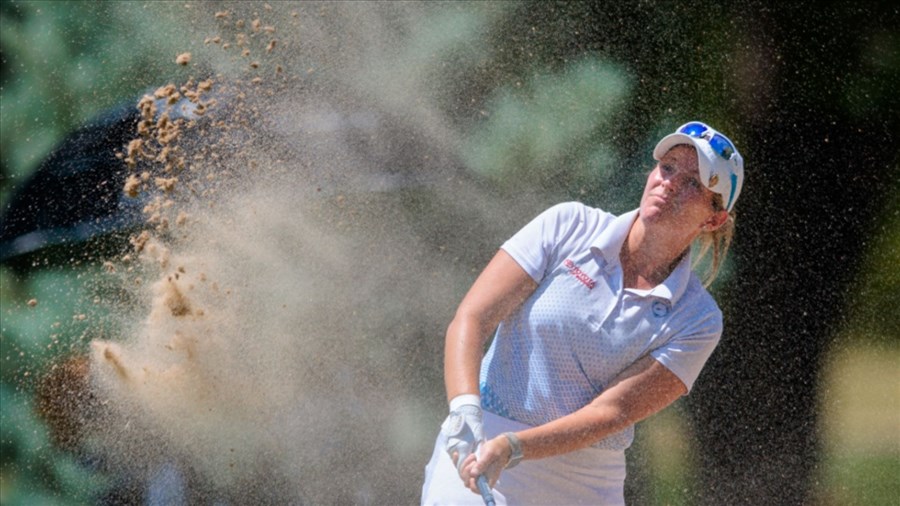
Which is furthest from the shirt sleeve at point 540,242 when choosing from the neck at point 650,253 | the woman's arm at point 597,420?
the woman's arm at point 597,420

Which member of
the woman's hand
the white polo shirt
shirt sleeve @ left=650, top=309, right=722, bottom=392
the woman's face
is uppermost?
the woman's face

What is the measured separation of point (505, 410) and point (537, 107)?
A: 2.10 m

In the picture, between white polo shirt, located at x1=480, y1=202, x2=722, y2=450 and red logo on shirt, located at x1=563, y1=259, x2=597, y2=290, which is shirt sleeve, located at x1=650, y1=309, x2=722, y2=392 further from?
red logo on shirt, located at x1=563, y1=259, x2=597, y2=290

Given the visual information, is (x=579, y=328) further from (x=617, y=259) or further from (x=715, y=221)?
(x=715, y=221)

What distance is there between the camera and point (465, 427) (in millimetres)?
2275

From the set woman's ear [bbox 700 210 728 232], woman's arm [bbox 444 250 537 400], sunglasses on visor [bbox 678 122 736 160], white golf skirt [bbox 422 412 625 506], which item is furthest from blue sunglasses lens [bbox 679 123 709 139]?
white golf skirt [bbox 422 412 625 506]

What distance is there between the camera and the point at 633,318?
2422 mm

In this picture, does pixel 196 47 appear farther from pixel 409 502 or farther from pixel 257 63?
pixel 409 502

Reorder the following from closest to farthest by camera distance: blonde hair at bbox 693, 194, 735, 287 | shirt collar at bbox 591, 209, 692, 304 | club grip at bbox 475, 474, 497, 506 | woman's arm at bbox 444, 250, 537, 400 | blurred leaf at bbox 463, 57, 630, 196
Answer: club grip at bbox 475, 474, 497, 506
woman's arm at bbox 444, 250, 537, 400
shirt collar at bbox 591, 209, 692, 304
blonde hair at bbox 693, 194, 735, 287
blurred leaf at bbox 463, 57, 630, 196

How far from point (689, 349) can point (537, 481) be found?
1.45ft

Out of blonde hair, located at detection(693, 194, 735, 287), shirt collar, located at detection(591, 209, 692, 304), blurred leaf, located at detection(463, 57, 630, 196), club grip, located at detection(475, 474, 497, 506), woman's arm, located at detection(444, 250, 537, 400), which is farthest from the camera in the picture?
blurred leaf, located at detection(463, 57, 630, 196)

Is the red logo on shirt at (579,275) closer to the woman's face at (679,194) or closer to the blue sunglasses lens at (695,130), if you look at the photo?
the woman's face at (679,194)

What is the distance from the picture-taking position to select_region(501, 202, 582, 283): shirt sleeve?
2408mm

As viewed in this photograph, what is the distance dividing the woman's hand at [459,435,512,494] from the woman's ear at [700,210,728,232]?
2.37ft
